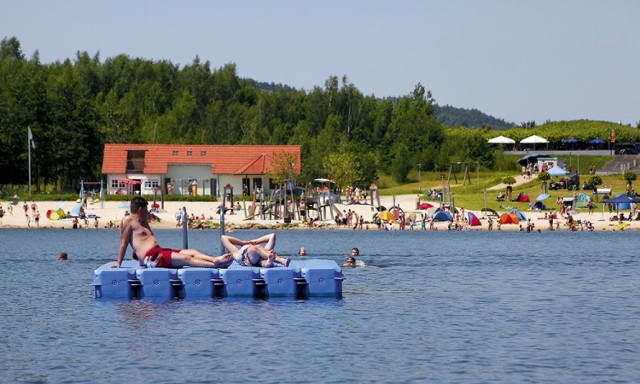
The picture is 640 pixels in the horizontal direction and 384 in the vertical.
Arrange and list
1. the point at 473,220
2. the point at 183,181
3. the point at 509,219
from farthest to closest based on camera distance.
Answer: the point at 183,181 → the point at 473,220 → the point at 509,219

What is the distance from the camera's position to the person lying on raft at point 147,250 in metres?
31.0

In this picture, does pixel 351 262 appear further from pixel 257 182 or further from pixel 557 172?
pixel 257 182

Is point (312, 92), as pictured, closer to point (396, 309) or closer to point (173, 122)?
point (173, 122)

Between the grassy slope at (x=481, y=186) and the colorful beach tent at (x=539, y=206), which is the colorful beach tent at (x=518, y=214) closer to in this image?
the colorful beach tent at (x=539, y=206)

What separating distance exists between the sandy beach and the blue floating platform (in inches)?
1852

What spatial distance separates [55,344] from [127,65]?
135 m

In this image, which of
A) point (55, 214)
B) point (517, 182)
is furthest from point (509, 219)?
point (55, 214)

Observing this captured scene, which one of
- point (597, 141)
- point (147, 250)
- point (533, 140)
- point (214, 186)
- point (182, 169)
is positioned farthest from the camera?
point (533, 140)

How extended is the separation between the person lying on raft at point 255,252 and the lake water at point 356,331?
1239mm

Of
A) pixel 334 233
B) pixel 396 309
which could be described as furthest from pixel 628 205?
pixel 396 309

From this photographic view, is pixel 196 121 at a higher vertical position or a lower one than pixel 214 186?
higher

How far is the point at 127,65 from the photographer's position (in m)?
157

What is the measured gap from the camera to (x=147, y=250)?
3125 centimetres

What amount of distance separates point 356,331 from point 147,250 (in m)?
7.50
